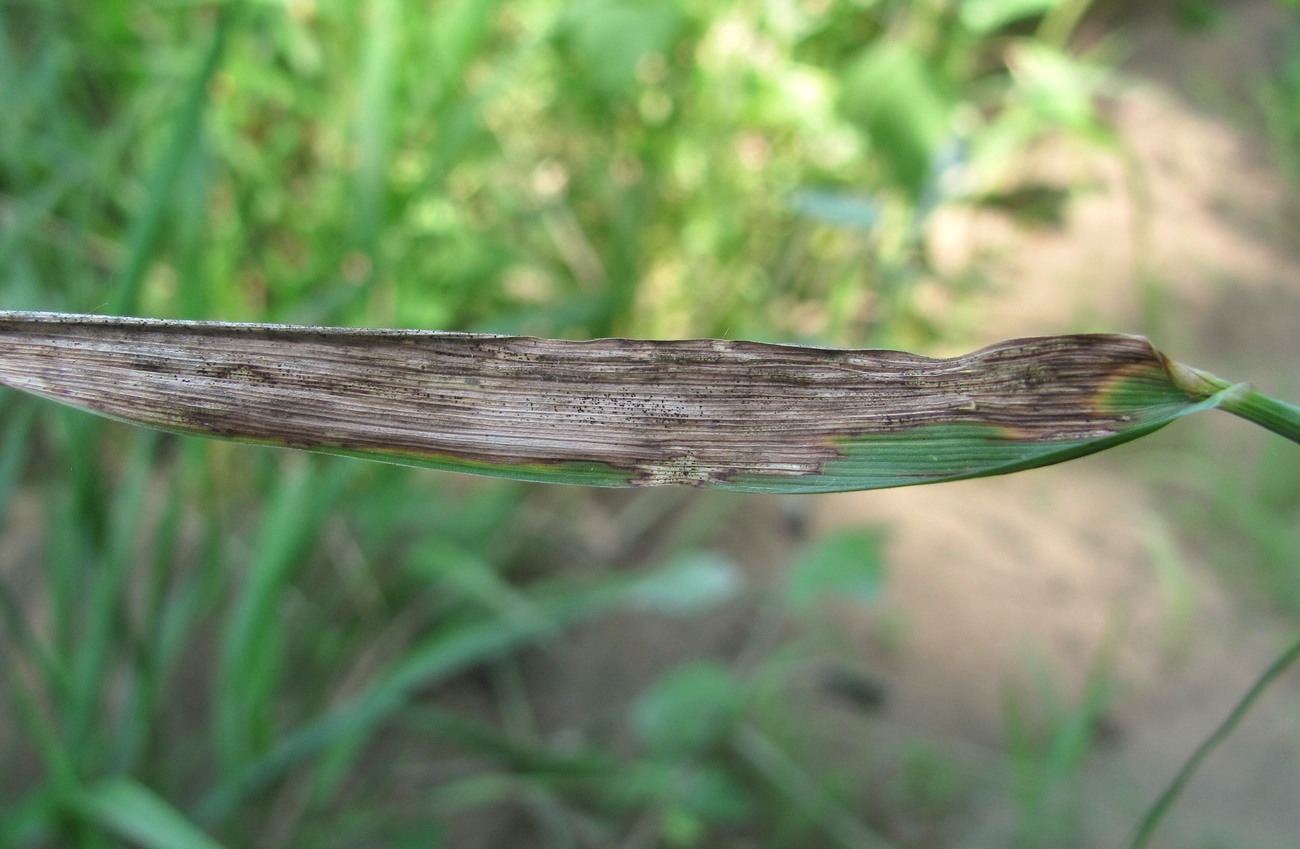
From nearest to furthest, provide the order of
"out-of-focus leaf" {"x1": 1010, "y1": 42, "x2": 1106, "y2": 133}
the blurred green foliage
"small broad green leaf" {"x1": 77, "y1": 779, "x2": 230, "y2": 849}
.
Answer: "small broad green leaf" {"x1": 77, "y1": 779, "x2": 230, "y2": 849} → the blurred green foliage → "out-of-focus leaf" {"x1": 1010, "y1": 42, "x2": 1106, "y2": 133}

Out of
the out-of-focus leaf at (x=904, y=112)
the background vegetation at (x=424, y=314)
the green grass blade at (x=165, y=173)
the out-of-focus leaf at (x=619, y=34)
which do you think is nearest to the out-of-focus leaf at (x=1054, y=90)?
the background vegetation at (x=424, y=314)

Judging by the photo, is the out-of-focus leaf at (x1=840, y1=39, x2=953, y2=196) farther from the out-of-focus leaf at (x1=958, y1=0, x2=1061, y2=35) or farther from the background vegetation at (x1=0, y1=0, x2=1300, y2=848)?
the out-of-focus leaf at (x1=958, y1=0, x2=1061, y2=35)

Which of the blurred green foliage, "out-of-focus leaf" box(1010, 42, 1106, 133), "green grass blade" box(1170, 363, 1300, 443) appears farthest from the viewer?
"out-of-focus leaf" box(1010, 42, 1106, 133)

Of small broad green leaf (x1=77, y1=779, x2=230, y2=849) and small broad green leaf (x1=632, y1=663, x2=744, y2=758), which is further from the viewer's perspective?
small broad green leaf (x1=632, y1=663, x2=744, y2=758)

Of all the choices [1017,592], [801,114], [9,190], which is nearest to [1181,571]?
[1017,592]

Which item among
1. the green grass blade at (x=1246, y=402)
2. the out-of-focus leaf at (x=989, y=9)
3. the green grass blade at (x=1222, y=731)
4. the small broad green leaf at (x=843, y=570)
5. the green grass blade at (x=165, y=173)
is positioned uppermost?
the out-of-focus leaf at (x=989, y=9)

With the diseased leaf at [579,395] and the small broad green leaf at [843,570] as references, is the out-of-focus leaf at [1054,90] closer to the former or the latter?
the small broad green leaf at [843,570]

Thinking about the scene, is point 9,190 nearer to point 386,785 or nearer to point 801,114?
point 386,785

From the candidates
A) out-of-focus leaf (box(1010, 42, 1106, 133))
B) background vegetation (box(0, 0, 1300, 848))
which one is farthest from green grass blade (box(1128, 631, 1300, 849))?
out-of-focus leaf (box(1010, 42, 1106, 133))

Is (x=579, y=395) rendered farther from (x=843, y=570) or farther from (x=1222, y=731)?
(x=843, y=570)
